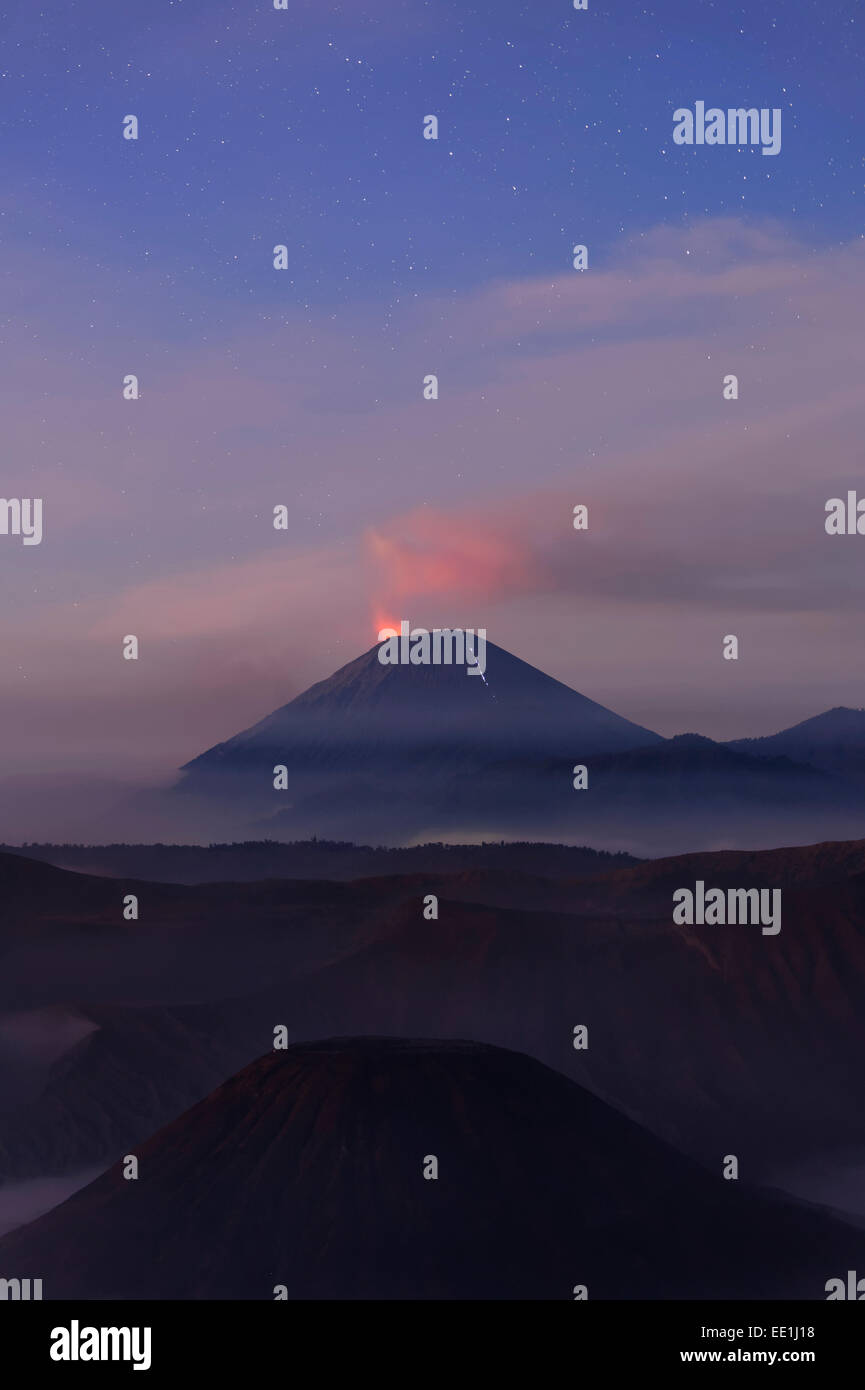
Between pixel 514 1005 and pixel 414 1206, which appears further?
pixel 514 1005

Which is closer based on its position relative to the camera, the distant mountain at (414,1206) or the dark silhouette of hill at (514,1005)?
the distant mountain at (414,1206)

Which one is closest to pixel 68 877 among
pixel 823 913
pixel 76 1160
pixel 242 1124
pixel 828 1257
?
pixel 76 1160

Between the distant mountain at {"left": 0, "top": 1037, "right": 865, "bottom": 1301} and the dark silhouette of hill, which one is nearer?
the distant mountain at {"left": 0, "top": 1037, "right": 865, "bottom": 1301}

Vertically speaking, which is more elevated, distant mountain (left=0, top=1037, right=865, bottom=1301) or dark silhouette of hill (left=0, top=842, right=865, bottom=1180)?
dark silhouette of hill (left=0, top=842, right=865, bottom=1180)

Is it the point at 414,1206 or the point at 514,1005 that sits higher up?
the point at 514,1005

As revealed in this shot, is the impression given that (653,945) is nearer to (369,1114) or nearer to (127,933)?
(127,933)

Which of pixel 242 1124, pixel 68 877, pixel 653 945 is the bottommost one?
pixel 242 1124

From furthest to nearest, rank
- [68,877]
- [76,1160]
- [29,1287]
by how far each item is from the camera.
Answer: [68,877] → [76,1160] → [29,1287]

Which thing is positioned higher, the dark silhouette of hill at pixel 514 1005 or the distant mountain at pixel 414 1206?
the dark silhouette of hill at pixel 514 1005
